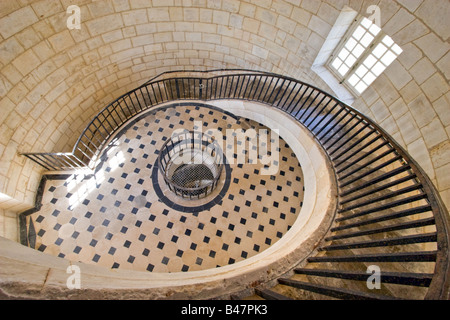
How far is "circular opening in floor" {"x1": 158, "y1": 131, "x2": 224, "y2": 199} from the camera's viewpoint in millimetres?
5949

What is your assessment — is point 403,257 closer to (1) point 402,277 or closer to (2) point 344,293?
(1) point 402,277

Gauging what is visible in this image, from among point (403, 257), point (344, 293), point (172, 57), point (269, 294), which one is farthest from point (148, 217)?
point (403, 257)

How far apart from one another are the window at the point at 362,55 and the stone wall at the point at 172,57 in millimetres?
414

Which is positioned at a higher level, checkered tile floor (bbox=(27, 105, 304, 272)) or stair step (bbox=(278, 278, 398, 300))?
checkered tile floor (bbox=(27, 105, 304, 272))

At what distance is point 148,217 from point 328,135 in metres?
4.43

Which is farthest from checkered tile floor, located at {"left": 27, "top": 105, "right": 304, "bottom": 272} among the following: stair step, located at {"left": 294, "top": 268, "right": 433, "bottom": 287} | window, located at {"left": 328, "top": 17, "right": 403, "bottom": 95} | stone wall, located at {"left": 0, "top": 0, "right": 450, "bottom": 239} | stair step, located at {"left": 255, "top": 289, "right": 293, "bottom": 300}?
stair step, located at {"left": 294, "top": 268, "right": 433, "bottom": 287}

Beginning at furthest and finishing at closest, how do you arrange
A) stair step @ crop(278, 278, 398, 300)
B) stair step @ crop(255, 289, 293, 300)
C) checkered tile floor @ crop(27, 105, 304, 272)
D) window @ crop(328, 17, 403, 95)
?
checkered tile floor @ crop(27, 105, 304, 272)
window @ crop(328, 17, 403, 95)
stair step @ crop(255, 289, 293, 300)
stair step @ crop(278, 278, 398, 300)

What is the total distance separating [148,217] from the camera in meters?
5.24

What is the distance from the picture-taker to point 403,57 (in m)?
3.73

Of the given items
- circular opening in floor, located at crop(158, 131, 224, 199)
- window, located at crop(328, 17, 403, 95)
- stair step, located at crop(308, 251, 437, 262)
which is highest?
window, located at crop(328, 17, 403, 95)

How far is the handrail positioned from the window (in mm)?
664

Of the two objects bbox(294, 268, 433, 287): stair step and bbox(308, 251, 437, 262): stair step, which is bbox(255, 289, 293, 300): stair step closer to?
bbox(294, 268, 433, 287): stair step
